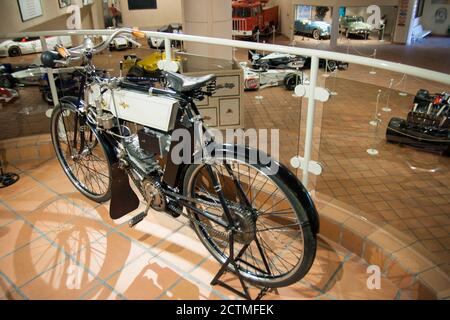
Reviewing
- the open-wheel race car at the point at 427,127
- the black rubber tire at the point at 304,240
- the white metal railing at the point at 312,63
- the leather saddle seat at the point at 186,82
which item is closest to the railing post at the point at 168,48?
the white metal railing at the point at 312,63

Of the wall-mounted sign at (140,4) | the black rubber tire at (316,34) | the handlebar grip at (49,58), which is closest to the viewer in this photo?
the handlebar grip at (49,58)

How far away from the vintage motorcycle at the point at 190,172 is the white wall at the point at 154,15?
12.4m

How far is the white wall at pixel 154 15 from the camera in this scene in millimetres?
14117

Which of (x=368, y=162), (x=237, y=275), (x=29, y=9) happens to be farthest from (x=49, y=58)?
(x=29, y=9)

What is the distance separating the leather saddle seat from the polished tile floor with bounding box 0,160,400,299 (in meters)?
1.08

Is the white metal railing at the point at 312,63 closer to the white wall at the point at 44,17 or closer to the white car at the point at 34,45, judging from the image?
the white car at the point at 34,45

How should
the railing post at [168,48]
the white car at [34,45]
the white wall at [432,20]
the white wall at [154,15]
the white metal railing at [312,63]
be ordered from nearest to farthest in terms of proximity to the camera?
the white metal railing at [312,63]
the railing post at [168,48]
the white car at [34,45]
the white wall at [432,20]
the white wall at [154,15]

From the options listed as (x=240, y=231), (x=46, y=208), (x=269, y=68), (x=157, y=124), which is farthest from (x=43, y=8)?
(x=240, y=231)

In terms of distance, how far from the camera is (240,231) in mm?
2023

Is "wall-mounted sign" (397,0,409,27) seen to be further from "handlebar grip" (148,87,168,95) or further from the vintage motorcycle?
"handlebar grip" (148,87,168,95)

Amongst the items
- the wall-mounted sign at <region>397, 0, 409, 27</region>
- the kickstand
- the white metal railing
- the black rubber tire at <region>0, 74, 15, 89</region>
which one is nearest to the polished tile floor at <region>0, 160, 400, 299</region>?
the kickstand

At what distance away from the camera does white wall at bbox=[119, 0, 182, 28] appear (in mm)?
14117

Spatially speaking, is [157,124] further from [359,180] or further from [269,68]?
[269,68]
